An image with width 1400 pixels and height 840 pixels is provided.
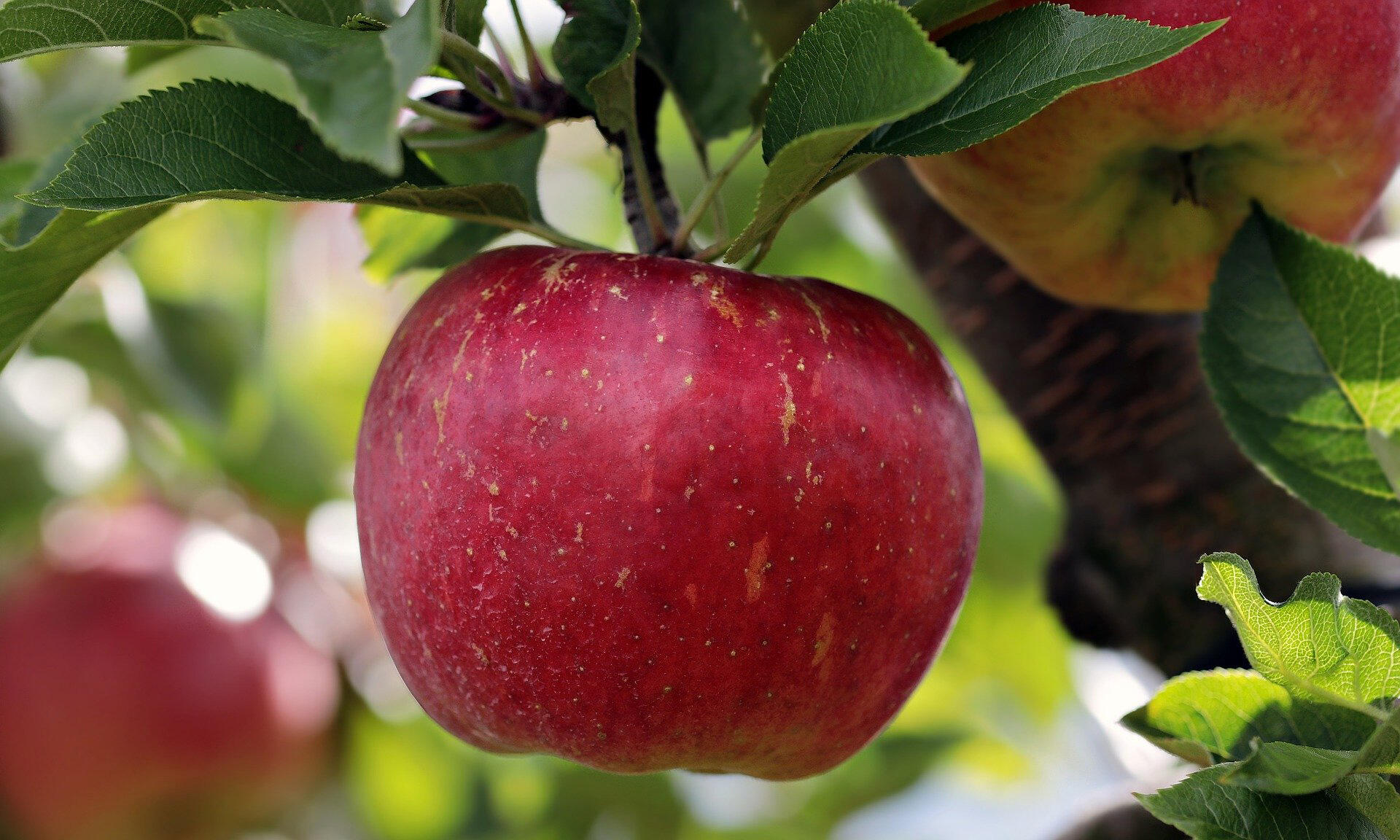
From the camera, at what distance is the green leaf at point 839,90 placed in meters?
0.41

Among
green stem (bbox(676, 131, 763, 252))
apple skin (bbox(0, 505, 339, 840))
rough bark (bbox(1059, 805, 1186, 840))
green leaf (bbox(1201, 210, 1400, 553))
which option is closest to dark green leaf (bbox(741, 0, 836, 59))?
green stem (bbox(676, 131, 763, 252))

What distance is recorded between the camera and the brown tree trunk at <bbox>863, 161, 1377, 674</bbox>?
97 cm

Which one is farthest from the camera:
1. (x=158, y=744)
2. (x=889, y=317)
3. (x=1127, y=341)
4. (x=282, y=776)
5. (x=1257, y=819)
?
(x=282, y=776)

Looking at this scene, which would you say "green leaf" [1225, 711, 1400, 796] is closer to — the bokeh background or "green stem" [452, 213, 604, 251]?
"green stem" [452, 213, 604, 251]

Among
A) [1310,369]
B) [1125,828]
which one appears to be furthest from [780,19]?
[1125,828]

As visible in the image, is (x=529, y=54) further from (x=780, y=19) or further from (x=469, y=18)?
(x=780, y=19)

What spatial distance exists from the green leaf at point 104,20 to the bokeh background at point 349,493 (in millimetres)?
653

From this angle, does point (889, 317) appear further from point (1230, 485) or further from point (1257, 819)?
point (1230, 485)

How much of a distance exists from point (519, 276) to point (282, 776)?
1184 mm

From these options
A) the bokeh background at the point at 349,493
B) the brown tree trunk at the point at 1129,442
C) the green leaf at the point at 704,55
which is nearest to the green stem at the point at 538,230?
the green leaf at the point at 704,55

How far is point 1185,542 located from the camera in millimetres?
1010

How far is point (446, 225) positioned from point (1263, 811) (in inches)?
20.4

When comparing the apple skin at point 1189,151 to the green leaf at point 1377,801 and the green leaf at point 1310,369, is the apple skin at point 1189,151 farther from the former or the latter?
the green leaf at point 1377,801

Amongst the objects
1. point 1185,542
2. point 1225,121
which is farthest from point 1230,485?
point 1225,121
